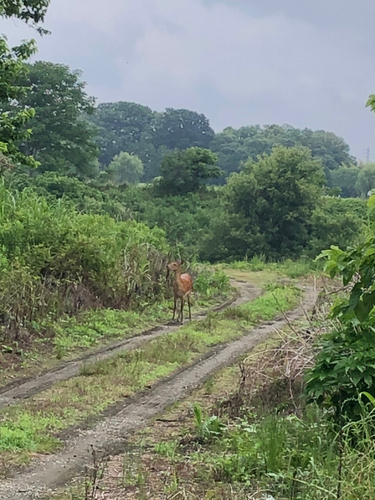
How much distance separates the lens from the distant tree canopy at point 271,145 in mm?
67375

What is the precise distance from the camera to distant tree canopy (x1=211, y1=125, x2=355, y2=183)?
67.4 meters

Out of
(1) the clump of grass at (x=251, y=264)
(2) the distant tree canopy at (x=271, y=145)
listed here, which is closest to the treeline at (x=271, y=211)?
(1) the clump of grass at (x=251, y=264)

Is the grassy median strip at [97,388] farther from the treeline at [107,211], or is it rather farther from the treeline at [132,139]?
the treeline at [132,139]

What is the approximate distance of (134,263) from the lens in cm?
1273

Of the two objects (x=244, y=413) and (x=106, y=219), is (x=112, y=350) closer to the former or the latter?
(x=244, y=413)

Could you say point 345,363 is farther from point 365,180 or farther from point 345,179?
point 345,179

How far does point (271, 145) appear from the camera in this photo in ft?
225

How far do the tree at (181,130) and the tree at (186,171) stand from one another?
34.8m

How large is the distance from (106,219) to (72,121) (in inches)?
955

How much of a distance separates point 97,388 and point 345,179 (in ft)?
181

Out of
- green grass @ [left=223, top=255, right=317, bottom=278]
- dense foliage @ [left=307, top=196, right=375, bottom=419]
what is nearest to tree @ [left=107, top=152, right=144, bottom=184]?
green grass @ [left=223, top=255, right=317, bottom=278]

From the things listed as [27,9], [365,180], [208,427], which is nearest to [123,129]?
[365,180]

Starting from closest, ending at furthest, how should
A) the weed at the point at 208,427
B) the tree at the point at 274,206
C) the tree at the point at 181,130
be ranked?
1. the weed at the point at 208,427
2. the tree at the point at 274,206
3. the tree at the point at 181,130

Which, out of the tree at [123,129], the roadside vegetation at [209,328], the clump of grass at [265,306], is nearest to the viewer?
the roadside vegetation at [209,328]
